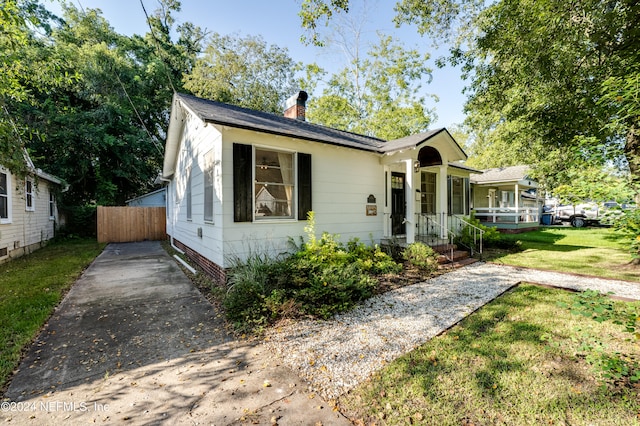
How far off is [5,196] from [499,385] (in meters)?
13.0

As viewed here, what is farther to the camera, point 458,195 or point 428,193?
point 458,195

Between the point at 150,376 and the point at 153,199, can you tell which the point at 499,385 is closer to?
the point at 150,376

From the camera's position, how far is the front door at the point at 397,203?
857cm

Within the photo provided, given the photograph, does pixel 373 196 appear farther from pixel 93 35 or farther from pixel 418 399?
pixel 93 35

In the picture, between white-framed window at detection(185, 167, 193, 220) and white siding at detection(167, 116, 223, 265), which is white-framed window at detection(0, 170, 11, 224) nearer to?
white siding at detection(167, 116, 223, 265)

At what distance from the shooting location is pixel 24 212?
9.82 meters

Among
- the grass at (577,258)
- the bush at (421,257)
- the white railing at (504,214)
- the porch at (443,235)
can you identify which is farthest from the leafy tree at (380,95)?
the bush at (421,257)

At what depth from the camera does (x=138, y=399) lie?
97.1 inches

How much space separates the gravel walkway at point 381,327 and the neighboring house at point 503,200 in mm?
9792

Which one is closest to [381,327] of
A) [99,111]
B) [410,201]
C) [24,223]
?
[410,201]

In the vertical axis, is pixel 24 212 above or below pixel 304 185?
below

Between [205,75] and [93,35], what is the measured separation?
7.42 metres

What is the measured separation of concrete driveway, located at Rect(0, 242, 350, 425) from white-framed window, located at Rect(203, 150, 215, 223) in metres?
2.34

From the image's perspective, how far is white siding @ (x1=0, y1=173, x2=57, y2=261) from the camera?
28.2 ft
